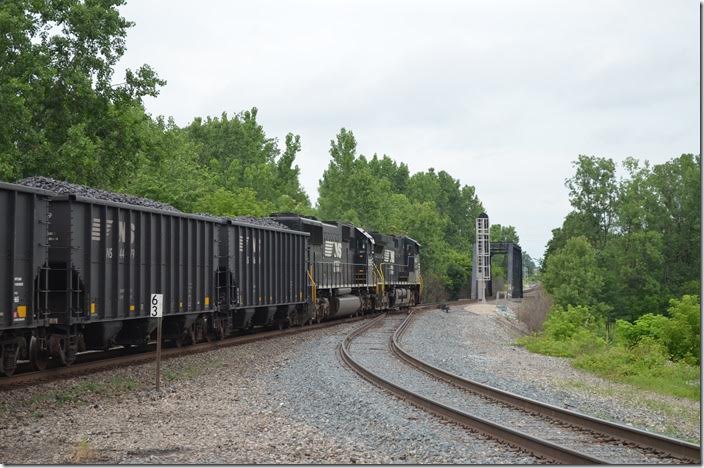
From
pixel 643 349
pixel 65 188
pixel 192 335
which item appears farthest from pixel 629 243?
pixel 65 188

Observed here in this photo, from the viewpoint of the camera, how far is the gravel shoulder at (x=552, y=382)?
1248 centimetres

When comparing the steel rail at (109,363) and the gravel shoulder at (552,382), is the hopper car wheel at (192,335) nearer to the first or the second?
the steel rail at (109,363)

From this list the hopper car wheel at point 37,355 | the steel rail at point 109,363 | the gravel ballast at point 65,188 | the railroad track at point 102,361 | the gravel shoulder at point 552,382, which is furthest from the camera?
the gravel ballast at point 65,188

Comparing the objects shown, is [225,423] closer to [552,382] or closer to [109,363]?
[109,363]

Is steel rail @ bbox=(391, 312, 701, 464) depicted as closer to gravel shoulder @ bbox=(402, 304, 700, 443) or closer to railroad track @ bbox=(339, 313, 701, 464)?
railroad track @ bbox=(339, 313, 701, 464)

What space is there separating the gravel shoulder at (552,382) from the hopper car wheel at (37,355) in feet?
Result: 27.9

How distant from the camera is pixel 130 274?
17594 mm

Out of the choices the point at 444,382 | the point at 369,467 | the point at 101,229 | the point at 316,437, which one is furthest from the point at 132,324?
the point at 369,467

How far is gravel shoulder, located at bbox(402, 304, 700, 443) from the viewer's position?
12484mm

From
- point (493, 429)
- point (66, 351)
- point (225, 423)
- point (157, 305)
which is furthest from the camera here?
point (66, 351)

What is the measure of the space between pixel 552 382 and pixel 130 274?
9177mm

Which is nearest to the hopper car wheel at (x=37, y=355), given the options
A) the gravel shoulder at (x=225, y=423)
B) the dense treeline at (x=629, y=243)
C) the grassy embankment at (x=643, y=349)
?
the gravel shoulder at (x=225, y=423)

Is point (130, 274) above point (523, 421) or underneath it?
above

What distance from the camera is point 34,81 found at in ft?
101
